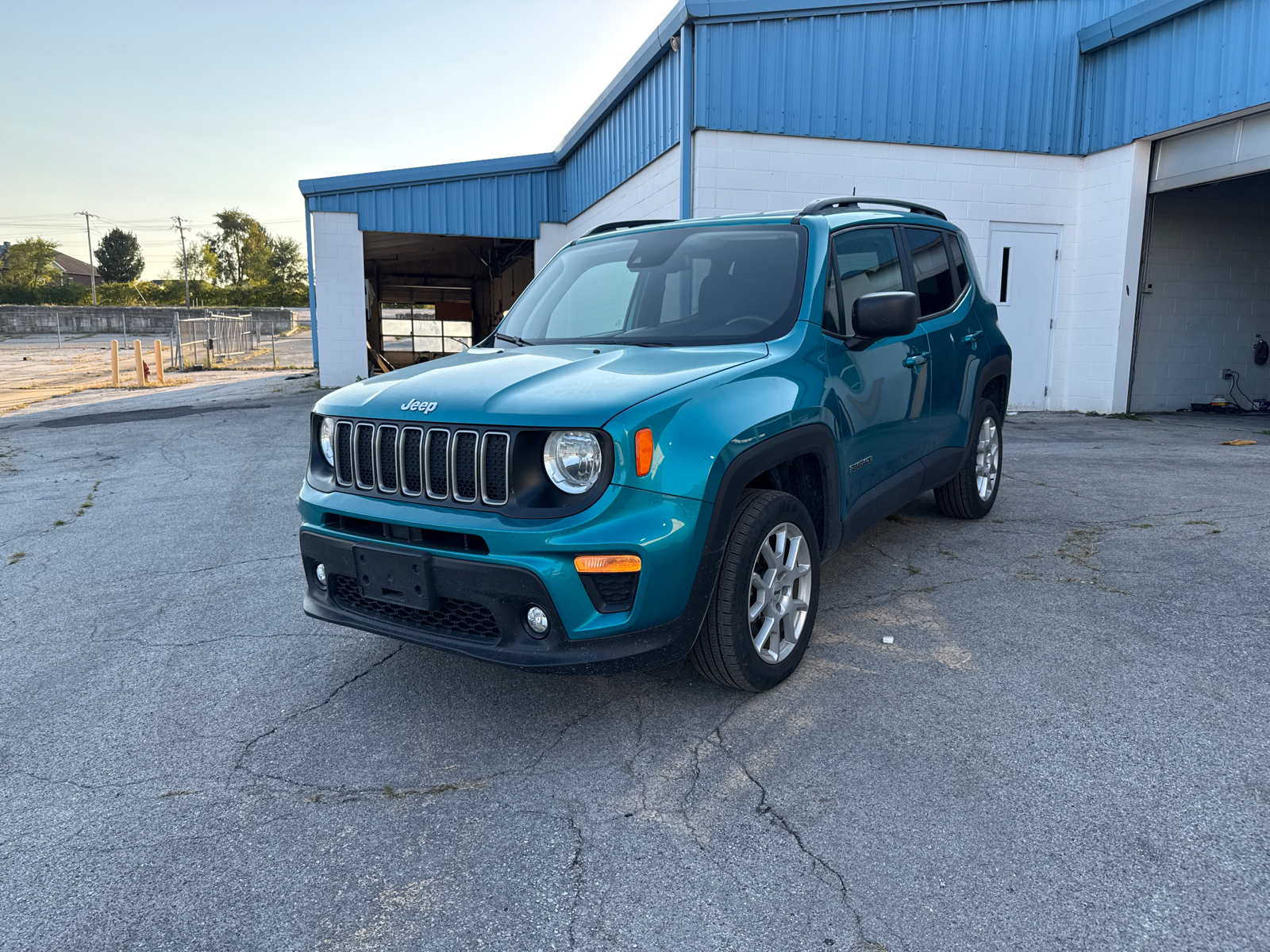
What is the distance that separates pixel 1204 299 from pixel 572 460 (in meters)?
14.0

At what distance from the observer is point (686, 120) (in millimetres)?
10969

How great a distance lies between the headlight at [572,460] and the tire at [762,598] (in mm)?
597

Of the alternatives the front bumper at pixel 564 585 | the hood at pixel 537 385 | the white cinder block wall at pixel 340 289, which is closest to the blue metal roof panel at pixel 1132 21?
the hood at pixel 537 385

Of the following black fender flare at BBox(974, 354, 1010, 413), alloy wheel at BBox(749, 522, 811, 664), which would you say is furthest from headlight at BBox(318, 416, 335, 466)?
black fender flare at BBox(974, 354, 1010, 413)

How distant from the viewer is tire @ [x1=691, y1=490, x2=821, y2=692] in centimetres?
308

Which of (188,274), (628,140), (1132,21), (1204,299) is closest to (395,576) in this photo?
(628,140)

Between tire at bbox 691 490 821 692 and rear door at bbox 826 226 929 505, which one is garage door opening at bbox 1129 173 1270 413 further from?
tire at bbox 691 490 821 692

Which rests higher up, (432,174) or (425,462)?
(432,174)

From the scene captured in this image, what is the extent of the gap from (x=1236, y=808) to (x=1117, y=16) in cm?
1213

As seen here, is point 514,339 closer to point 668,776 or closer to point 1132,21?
point 668,776

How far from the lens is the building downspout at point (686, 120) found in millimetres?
10828

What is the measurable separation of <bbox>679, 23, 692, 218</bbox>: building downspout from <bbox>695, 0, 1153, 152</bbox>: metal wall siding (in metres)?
0.13

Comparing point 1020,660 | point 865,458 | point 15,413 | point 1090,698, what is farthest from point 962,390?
point 15,413

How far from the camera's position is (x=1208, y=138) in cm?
1105
